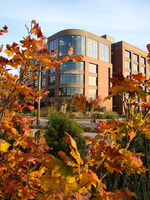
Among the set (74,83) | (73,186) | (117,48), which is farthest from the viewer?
(117,48)

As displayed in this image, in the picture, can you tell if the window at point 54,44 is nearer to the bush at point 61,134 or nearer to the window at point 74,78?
the window at point 74,78

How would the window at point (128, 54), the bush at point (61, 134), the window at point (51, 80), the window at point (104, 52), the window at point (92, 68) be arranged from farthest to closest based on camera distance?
the window at point (128, 54)
the window at point (104, 52)
the window at point (51, 80)
the window at point (92, 68)
the bush at point (61, 134)

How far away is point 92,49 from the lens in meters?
30.7

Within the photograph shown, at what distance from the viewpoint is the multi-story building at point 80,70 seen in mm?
28719

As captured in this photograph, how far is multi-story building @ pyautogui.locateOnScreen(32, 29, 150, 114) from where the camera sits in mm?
28734

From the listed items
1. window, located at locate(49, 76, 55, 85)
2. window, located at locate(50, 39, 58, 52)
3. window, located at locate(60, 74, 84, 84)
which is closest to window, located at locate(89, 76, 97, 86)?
window, located at locate(60, 74, 84, 84)

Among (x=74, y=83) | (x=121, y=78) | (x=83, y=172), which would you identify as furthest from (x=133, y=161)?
(x=74, y=83)

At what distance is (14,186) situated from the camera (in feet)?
3.40

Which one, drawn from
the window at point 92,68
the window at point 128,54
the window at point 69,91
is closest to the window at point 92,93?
the window at point 69,91

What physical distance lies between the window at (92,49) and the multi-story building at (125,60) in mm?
5935

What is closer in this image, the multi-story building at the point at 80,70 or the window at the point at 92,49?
the multi-story building at the point at 80,70

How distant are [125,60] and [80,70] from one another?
11.8 m

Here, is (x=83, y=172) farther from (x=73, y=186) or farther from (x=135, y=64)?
(x=135, y=64)

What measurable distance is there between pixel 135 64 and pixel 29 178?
39.2 m
